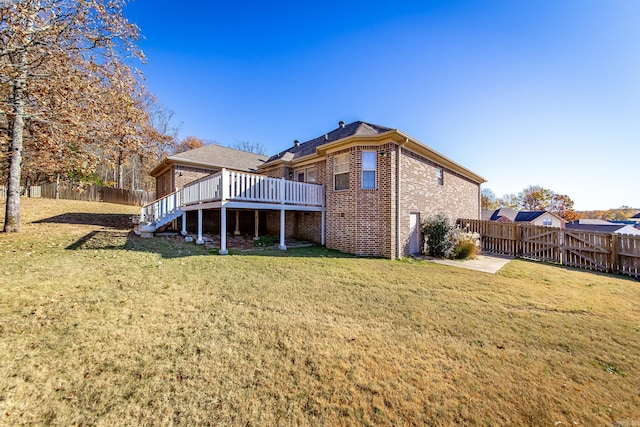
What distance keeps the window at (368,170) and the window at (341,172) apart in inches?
30.5

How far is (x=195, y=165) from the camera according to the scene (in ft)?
50.1

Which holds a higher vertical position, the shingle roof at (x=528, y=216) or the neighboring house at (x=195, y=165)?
the neighboring house at (x=195, y=165)

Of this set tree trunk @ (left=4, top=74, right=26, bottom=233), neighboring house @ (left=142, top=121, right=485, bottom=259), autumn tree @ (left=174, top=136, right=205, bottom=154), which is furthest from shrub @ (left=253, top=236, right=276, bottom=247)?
autumn tree @ (left=174, top=136, right=205, bottom=154)

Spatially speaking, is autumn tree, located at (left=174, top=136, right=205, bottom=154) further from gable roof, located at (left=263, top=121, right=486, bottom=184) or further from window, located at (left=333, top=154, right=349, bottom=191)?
window, located at (left=333, top=154, right=349, bottom=191)

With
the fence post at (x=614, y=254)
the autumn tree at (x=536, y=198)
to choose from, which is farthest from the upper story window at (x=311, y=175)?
the autumn tree at (x=536, y=198)

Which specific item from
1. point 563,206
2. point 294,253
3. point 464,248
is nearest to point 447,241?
point 464,248

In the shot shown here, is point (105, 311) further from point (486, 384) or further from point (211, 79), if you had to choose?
point (211, 79)

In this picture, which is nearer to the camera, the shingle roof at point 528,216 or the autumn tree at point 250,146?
the shingle roof at point 528,216

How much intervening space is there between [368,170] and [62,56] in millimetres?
9750

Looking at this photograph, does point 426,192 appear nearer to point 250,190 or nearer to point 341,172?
point 341,172

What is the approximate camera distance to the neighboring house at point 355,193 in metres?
9.21

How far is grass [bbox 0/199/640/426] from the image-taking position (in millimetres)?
2332

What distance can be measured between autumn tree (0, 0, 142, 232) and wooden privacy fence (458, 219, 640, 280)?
1609cm

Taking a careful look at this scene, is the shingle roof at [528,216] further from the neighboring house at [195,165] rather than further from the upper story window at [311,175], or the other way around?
the neighboring house at [195,165]
